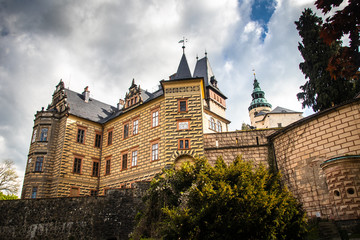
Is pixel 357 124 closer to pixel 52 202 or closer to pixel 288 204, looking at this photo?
pixel 288 204

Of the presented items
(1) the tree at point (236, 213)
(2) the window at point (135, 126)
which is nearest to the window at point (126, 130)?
(2) the window at point (135, 126)

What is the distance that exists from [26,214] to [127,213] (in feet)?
19.8

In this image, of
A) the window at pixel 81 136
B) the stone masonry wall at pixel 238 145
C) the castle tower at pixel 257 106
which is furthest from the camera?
the castle tower at pixel 257 106

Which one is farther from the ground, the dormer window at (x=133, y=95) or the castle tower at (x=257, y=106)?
the castle tower at (x=257, y=106)

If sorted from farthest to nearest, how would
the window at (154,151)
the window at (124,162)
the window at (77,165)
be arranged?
the window at (77,165), the window at (124,162), the window at (154,151)

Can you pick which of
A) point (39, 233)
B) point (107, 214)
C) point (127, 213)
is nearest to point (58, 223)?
point (39, 233)

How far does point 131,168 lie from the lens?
24172 mm

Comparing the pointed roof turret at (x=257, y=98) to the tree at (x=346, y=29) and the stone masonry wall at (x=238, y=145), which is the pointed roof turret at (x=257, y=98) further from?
the tree at (x=346, y=29)

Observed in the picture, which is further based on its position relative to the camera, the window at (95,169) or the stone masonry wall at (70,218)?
the window at (95,169)

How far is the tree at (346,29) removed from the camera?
4945 millimetres

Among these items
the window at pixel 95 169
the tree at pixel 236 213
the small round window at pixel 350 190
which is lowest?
the tree at pixel 236 213

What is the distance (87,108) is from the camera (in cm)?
3034

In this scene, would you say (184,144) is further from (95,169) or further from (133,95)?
(95,169)

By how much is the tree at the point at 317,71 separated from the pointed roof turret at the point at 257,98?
48656 millimetres
